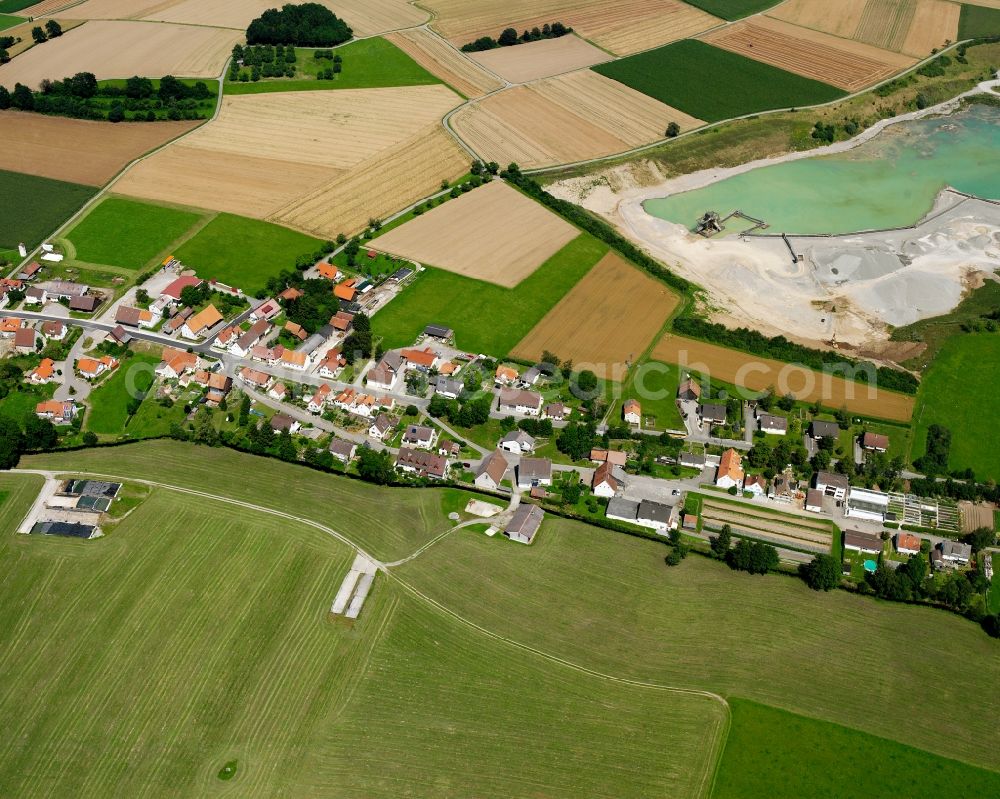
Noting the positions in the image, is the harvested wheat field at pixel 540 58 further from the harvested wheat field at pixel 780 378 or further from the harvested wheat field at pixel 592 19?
the harvested wheat field at pixel 780 378

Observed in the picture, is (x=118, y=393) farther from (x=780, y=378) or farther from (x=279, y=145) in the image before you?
(x=780, y=378)

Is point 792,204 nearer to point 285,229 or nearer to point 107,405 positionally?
point 285,229

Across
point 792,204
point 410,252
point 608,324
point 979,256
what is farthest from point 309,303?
point 979,256

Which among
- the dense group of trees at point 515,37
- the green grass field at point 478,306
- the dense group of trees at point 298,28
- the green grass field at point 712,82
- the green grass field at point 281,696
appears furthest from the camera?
the dense group of trees at point 515,37

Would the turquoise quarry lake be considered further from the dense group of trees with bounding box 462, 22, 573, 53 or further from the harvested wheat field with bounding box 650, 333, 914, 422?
the dense group of trees with bounding box 462, 22, 573, 53

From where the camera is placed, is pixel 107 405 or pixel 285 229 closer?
pixel 107 405

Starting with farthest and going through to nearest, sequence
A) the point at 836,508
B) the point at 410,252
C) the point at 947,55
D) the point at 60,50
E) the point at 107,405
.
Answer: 1. the point at 947,55
2. the point at 60,50
3. the point at 410,252
4. the point at 107,405
5. the point at 836,508

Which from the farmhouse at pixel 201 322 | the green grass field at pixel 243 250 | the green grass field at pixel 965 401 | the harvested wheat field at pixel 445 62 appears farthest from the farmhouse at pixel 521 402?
the harvested wheat field at pixel 445 62
